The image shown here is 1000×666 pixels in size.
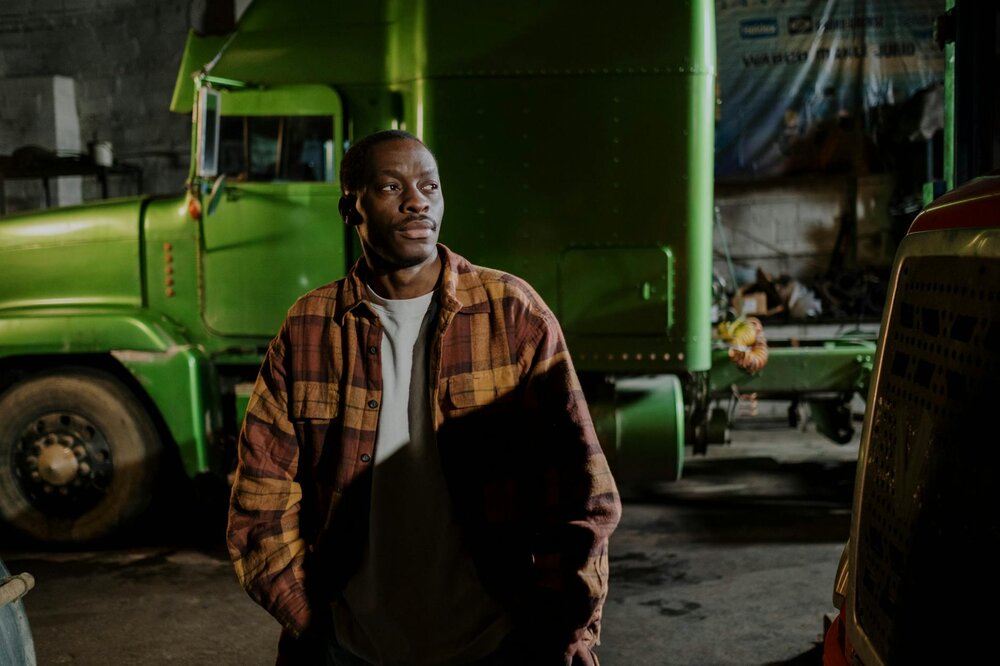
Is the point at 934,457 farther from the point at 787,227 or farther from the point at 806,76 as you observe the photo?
the point at 787,227

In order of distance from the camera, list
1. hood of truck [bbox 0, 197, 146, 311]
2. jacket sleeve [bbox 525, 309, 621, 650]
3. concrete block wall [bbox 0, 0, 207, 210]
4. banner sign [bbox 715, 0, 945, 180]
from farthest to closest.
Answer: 1. concrete block wall [bbox 0, 0, 207, 210]
2. banner sign [bbox 715, 0, 945, 180]
3. hood of truck [bbox 0, 197, 146, 311]
4. jacket sleeve [bbox 525, 309, 621, 650]

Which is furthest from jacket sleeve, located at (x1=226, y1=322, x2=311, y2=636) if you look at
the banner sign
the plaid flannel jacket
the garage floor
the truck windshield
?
the banner sign

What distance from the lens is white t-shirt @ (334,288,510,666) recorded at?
72.9 inches

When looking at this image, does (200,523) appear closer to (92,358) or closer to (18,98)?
(92,358)

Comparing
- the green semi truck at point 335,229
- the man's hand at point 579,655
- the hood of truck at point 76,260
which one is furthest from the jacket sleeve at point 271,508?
the hood of truck at point 76,260

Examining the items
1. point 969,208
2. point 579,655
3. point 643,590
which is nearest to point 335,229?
point 643,590

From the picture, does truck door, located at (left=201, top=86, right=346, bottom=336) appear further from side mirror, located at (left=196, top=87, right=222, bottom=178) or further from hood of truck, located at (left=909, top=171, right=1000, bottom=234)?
hood of truck, located at (left=909, top=171, right=1000, bottom=234)

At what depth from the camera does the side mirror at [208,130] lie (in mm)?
5148

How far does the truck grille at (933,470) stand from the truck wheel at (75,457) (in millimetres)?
4417

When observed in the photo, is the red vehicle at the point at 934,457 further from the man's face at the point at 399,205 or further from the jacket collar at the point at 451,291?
the man's face at the point at 399,205

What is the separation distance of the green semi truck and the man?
325 centimetres

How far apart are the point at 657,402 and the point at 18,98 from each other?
1098 centimetres

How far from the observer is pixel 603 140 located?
5.09 m

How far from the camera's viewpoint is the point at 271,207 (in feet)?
17.6
